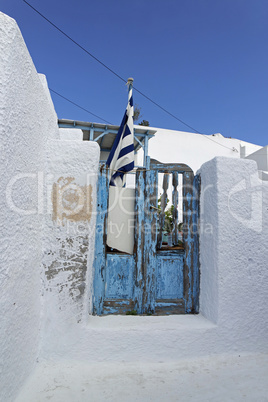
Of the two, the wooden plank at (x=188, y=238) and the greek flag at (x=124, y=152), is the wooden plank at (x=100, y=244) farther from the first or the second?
the wooden plank at (x=188, y=238)

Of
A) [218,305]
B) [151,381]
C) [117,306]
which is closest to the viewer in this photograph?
[151,381]

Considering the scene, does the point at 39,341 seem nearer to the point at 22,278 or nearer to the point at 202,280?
the point at 22,278

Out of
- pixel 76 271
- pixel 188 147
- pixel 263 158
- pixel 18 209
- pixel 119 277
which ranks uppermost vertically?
pixel 188 147

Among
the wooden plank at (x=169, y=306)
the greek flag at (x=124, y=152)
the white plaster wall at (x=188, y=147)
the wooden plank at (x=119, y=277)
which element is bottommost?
the wooden plank at (x=169, y=306)

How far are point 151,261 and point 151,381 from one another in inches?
40.4

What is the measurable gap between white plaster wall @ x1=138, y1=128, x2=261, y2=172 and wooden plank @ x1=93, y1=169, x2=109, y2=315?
399 inches

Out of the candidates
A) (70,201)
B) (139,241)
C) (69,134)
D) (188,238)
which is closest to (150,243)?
(139,241)

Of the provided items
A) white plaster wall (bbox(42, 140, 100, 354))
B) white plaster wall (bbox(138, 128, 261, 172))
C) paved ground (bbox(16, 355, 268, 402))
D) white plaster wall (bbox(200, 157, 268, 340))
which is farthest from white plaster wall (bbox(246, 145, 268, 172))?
white plaster wall (bbox(42, 140, 100, 354))

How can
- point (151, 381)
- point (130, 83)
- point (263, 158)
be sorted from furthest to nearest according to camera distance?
point (263, 158) → point (130, 83) → point (151, 381)

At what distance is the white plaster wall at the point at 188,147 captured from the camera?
13062 mm

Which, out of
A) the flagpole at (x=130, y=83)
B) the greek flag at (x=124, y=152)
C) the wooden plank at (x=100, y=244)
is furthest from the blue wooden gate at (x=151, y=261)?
the flagpole at (x=130, y=83)

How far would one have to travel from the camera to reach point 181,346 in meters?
2.38

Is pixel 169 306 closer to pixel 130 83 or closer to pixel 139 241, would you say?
pixel 139 241

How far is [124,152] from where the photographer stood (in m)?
3.38
